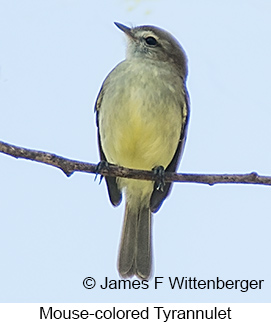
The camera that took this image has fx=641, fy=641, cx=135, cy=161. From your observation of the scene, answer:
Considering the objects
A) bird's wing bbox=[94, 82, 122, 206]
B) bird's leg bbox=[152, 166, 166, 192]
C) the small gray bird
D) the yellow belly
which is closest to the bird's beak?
the small gray bird

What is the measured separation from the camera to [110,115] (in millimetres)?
5062

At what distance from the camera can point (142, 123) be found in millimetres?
4930

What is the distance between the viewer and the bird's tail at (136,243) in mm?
5465

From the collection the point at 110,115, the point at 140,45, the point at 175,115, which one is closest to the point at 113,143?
the point at 110,115

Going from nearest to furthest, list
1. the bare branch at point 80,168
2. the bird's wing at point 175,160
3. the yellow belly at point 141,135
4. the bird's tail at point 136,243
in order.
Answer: the bare branch at point 80,168 < the yellow belly at point 141,135 < the bird's wing at point 175,160 < the bird's tail at point 136,243

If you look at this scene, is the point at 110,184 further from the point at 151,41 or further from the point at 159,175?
the point at 151,41

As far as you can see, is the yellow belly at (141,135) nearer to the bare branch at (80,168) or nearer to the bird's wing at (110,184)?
the bird's wing at (110,184)

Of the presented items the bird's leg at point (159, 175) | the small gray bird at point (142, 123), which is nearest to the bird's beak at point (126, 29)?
the small gray bird at point (142, 123)

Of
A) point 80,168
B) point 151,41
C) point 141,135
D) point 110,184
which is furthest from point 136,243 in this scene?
point 80,168

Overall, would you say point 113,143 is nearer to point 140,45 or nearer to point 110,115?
A: point 110,115

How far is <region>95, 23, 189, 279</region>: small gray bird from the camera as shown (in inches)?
196

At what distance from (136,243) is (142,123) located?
49.4 inches

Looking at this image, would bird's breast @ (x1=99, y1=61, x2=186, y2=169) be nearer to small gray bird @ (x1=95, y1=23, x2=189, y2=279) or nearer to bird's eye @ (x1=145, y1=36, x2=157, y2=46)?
small gray bird @ (x1=95, y1=23, x2=189, y2=279)

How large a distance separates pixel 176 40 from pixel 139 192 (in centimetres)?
139
